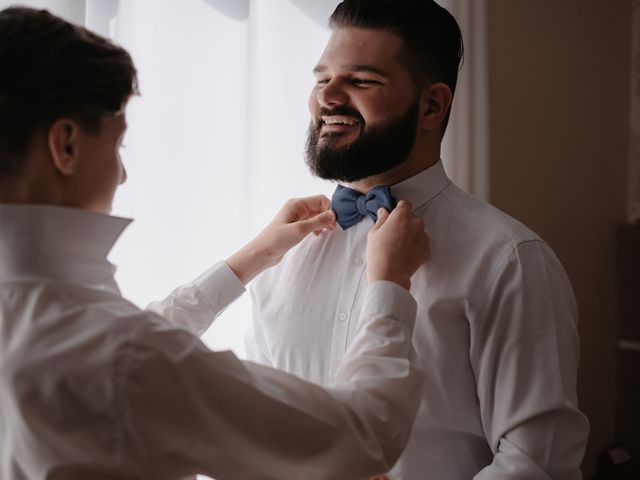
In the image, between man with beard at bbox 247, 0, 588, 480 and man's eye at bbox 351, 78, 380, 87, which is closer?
man with beard at bbox 247, 0, 588, 480

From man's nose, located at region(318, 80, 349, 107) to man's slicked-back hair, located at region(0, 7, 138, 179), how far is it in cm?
54

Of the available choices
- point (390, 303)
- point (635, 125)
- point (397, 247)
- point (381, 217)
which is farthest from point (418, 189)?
point (635, 125)

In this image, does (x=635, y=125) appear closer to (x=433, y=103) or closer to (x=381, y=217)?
(x=433, y=103)

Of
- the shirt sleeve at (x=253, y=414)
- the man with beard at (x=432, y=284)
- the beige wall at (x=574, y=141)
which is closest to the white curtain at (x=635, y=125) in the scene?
the beige wall at (x=574, y=141)

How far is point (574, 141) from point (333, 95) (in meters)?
1.74

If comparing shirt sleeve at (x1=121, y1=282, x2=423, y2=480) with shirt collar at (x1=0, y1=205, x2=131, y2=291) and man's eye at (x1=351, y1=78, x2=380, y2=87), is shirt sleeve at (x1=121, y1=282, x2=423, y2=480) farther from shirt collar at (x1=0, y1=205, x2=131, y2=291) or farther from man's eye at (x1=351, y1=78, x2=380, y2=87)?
man's eye at (x1=351, y1=78, x2=380, y2=87)

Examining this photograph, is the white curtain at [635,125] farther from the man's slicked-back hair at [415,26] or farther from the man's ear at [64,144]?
the man's ear at [64,144]

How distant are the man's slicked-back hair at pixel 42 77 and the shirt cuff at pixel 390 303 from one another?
481 mm

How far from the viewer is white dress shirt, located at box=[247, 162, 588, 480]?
1.23m

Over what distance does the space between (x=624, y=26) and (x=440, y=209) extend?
214 centimetres

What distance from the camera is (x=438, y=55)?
146 cm

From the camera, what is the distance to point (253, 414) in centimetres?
90

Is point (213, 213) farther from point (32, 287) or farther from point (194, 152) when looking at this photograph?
point (32, 287)

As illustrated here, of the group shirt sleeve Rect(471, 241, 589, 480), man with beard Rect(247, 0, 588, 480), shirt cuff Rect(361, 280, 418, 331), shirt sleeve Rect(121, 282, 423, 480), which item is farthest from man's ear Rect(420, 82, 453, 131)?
shirt sleeve Rect(121, 282, 423, 480)
